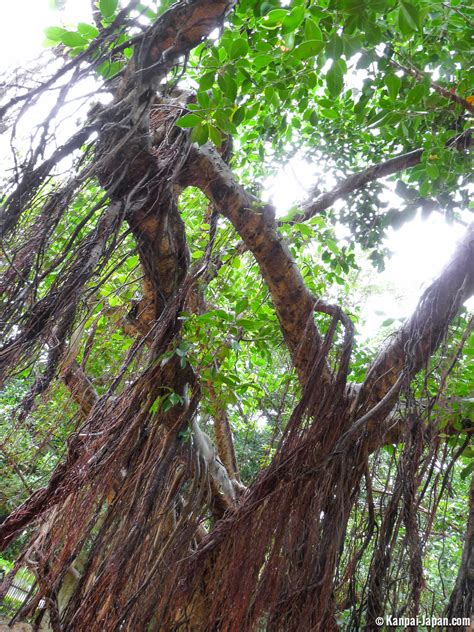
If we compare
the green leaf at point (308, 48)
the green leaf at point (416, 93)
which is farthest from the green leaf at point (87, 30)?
the green leaf at point (416, 93)

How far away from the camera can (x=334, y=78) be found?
1205mm

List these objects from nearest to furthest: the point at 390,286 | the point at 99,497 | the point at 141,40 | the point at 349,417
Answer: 1. the point at 141,40
2. the point at 349,417
3. the point at 99,497
4. the point at 390,286

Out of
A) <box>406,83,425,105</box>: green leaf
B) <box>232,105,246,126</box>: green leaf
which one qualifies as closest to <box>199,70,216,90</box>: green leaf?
<box>232,105,246,126</box>: green leaf

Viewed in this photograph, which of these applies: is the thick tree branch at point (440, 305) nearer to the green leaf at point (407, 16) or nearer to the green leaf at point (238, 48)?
the green leaf at point (407, 16)

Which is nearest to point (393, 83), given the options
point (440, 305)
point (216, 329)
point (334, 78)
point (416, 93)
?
point (416, 93)

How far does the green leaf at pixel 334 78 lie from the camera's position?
3.88ft

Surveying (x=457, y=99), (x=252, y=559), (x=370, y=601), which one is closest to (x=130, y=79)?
(x=457, y=99)

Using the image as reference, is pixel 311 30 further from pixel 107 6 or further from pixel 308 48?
pixel 107 6

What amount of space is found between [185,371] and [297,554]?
89cm

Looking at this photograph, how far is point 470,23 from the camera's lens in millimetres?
1514

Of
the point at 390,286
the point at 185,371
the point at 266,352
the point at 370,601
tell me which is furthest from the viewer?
the point at 390,286

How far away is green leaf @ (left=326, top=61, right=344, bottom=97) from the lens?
118 cm

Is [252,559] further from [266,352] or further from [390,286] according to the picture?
[390,286]

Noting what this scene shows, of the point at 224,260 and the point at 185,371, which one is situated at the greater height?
the point at 224,260
